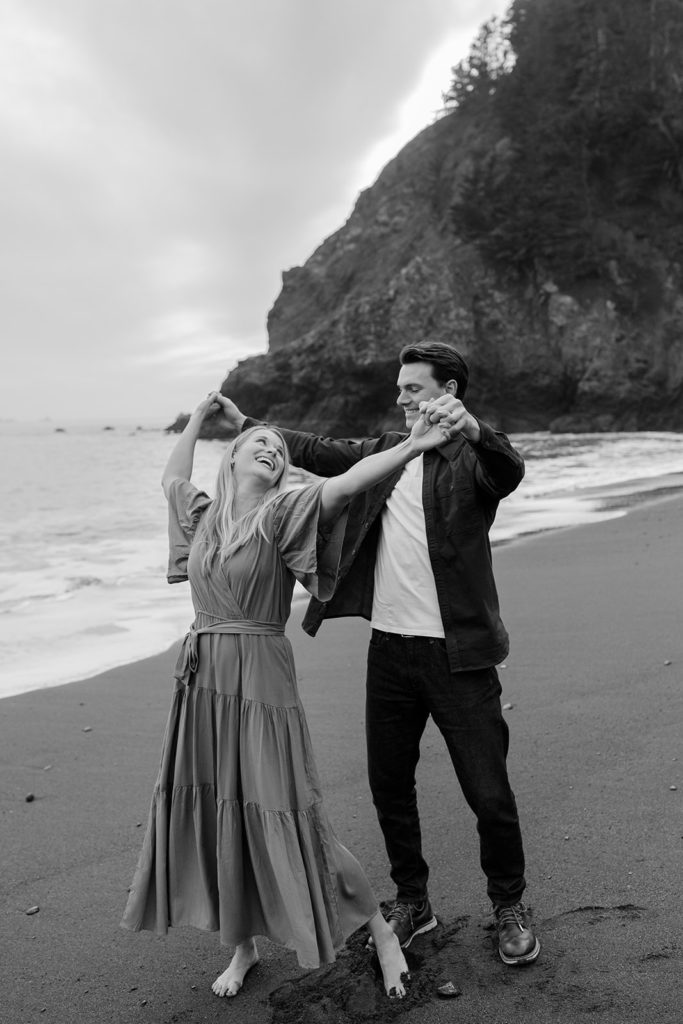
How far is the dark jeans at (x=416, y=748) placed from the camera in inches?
106

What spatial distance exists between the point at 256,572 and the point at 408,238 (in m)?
50.5

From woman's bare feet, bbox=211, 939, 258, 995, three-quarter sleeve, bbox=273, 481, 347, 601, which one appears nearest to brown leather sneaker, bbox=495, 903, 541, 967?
woman's bare feet, bbox=211, 939, 258, 995

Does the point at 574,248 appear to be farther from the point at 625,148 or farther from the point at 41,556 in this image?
the point at 41,556

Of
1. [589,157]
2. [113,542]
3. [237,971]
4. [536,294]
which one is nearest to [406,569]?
[237,971]

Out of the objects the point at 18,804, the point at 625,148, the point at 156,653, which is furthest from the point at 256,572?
the point at 625,148

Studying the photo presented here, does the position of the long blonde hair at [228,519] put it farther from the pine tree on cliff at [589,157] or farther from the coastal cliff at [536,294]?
the pine tree on cliff at [589,157]

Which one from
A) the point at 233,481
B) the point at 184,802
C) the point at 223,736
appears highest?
the point at 233,481

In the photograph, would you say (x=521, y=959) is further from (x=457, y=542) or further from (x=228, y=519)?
(x=228, y=519)

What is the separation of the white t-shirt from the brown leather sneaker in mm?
901

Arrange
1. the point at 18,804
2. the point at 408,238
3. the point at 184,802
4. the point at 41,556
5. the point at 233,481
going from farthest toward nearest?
the point at 408,238 → the point at 41,556 → the point at 18,804 → the point at 233,481 → the point at 184,802

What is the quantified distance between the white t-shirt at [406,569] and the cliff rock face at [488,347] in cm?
3804

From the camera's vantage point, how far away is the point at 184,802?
2490 mm

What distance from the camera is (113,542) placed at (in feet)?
46.4

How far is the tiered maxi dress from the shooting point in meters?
2.38
